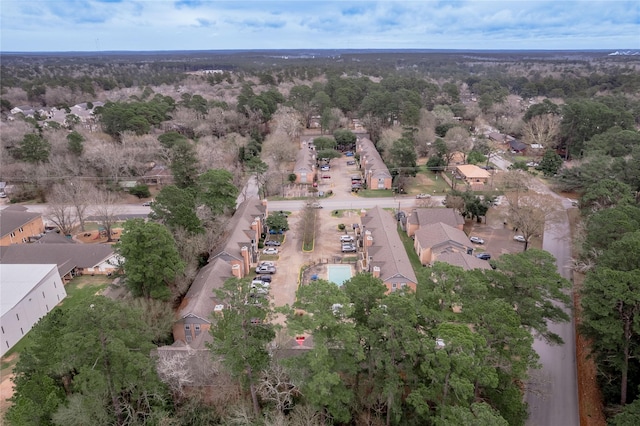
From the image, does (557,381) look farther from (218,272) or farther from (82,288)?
(82,288)

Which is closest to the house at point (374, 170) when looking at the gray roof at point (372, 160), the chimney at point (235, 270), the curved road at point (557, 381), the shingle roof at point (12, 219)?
the gray roof at point (372, 160)

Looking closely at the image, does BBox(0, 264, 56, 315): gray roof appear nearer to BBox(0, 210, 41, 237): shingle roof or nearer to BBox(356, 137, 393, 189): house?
BBox(0, 210, 41, 237): shingle roof

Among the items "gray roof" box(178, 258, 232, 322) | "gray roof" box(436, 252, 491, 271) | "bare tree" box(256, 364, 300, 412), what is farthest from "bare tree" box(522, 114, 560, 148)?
"bare tree" box(256, 364, 300, 412)

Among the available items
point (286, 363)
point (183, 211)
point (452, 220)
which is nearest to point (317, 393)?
point (286, 363)

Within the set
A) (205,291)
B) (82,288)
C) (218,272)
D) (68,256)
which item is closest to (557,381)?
(205,291)

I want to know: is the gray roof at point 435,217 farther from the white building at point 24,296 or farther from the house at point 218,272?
the white building at point 24,296

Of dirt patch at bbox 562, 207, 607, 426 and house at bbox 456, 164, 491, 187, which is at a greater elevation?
house at bbox 456, 164, 491, 187

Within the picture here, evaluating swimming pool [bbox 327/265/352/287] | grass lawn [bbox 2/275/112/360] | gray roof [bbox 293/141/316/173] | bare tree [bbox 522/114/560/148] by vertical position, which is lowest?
grass lawn [bbox 2/275/112/360]
